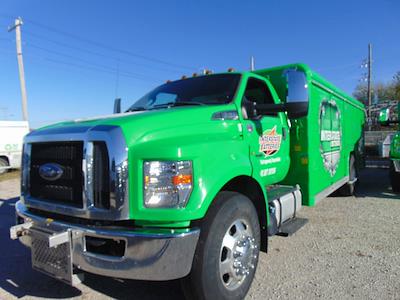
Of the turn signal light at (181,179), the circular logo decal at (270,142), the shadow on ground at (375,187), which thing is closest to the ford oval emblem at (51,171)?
the turn signal light at (181,179)

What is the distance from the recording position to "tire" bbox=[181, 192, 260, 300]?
9.21 ft

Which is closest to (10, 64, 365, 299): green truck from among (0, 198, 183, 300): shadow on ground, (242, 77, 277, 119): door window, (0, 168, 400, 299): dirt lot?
(242, 77, 277, 119): door window

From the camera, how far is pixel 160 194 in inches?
106

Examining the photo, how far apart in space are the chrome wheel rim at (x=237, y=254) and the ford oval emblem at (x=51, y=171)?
1493 mm

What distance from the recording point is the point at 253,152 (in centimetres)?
373

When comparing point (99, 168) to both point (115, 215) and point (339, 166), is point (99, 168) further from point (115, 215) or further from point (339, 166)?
point (339, 166)

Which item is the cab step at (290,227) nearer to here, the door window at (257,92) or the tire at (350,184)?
the door window at (257,92)

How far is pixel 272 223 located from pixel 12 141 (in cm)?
1681

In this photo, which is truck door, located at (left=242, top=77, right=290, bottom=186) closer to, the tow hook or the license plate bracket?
the license plate bracket

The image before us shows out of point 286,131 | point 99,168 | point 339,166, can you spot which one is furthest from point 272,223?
point 339,166

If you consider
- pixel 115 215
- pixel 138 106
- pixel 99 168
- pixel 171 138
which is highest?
pixel 138 106

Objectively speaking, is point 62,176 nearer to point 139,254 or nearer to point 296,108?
point 139,254

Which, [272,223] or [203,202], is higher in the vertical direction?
[203,202]

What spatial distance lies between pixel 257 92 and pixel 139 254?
8.78ft
